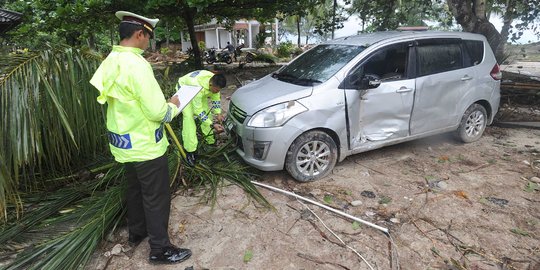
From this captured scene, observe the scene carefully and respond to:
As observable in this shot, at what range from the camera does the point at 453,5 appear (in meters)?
7.79

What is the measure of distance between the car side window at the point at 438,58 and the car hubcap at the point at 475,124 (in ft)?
2.91

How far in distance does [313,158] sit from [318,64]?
1.31 m

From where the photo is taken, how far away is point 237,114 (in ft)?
13.4

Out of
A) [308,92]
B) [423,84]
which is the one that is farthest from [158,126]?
[423,84]

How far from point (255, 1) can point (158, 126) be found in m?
8.07

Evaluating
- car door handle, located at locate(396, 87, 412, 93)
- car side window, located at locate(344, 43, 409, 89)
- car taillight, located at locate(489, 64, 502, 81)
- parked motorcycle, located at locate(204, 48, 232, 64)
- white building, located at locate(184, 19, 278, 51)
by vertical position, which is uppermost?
white building, located at locate(184, 19, 278, 51)

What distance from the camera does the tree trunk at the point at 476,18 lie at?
7582 millimetres

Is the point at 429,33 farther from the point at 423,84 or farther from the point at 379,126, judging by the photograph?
the point at 379,126

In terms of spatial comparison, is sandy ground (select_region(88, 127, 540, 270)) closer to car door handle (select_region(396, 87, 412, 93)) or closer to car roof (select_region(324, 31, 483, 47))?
car door handle (select_region(396, 87, 412, 93))

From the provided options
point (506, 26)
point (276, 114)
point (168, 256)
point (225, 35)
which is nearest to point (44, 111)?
point (168, 256)

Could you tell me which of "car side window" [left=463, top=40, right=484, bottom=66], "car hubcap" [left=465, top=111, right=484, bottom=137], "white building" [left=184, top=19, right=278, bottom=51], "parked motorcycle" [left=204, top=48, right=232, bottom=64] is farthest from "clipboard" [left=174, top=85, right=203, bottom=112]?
"white building" [left=184, top=19, right=278, bottom=51]

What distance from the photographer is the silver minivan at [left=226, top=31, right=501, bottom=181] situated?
12.4 ft

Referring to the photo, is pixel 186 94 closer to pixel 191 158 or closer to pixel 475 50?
pixel 191 158

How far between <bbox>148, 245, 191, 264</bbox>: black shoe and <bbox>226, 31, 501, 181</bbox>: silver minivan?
4.54 ft
